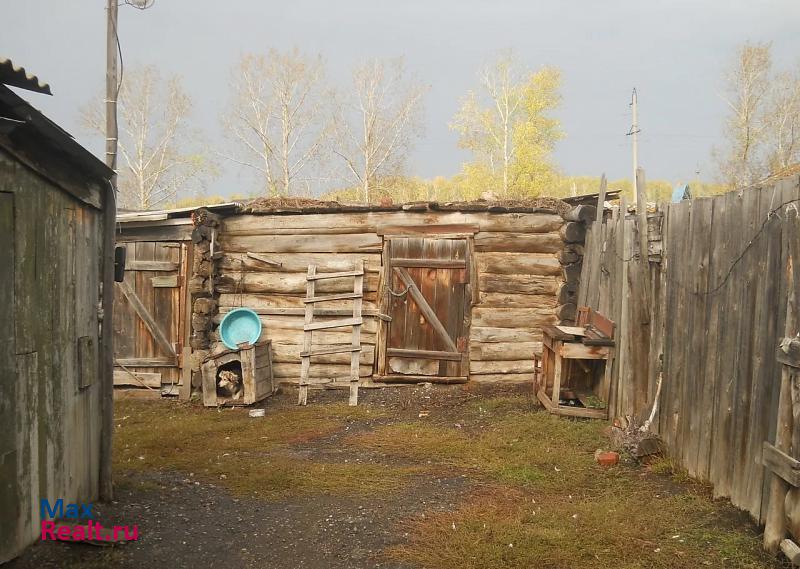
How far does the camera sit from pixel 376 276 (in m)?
11.1

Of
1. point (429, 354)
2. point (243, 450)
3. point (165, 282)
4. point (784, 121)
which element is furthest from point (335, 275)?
point (784, 121)

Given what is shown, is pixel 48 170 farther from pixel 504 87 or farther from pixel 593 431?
pixel 504 87

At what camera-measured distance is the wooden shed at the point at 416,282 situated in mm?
10898

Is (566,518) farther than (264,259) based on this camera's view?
No

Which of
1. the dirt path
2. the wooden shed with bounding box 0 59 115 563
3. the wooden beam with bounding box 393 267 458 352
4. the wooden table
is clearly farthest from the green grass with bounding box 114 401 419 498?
the wooden table

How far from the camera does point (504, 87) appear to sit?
107ft

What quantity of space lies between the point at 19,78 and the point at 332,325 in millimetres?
6823

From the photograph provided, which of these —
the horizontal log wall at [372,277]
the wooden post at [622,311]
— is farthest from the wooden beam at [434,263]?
the wooden post at [622,311]

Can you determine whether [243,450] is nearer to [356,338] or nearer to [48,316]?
[356,338]

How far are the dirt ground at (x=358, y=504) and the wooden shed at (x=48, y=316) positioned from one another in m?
0.47

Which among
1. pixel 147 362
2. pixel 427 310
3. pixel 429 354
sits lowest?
pixel 147 362

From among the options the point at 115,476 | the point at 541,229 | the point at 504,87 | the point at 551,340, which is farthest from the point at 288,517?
the point at 504,87

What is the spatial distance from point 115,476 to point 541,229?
301 inches

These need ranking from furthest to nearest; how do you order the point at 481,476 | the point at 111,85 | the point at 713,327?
the point at 111,85
the point at 481,476
the point at 713,327
